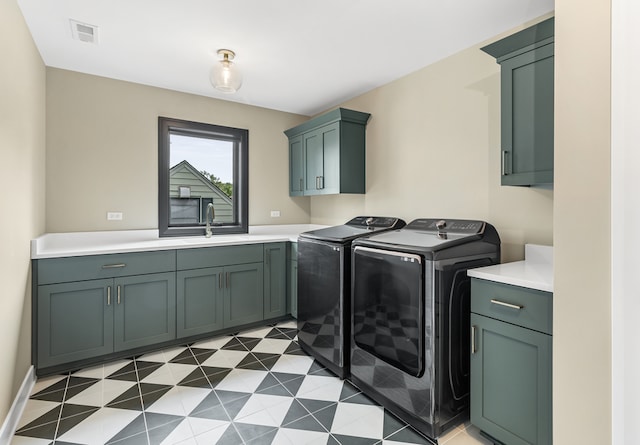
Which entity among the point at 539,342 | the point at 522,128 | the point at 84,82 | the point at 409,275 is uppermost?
the point at 84,82

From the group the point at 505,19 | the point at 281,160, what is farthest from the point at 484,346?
the point at 281,160

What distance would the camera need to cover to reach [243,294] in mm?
3326

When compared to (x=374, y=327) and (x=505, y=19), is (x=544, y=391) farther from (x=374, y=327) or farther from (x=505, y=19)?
(x=505, y=19)

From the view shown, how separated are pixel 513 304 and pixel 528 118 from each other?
3.33ft

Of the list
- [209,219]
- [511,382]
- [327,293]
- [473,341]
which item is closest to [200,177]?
[209,219]

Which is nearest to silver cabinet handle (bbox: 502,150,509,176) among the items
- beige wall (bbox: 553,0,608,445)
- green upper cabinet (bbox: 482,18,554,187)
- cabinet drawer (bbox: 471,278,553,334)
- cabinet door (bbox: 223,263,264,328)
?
green upper cabinet (bbox: 482,18,554,187)

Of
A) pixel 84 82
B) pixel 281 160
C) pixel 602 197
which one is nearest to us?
pixel 602 197

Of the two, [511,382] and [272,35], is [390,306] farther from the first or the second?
[272,35]

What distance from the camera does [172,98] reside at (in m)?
3.43

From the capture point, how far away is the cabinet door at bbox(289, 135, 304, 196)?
156 inches

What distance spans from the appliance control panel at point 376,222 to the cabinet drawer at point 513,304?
Answer: 1243 mm

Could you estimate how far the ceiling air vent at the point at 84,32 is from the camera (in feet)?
7.33

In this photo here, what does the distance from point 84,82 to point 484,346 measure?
3.75 metres

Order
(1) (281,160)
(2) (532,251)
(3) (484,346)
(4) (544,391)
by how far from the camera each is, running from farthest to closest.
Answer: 1. (1) (281,160)
2. (2) (532,251)
3. (3) (484,346)
4. (4) (544,391)
